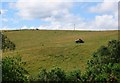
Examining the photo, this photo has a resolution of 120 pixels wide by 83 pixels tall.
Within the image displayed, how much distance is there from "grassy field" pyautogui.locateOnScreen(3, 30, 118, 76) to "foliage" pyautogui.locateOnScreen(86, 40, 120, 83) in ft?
28.6

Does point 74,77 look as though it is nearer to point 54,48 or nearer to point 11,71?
point 11,71

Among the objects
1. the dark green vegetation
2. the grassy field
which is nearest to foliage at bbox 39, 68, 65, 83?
the dark green vegetation

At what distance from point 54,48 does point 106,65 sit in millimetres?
30028

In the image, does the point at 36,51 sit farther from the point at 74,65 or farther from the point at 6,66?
the point at 6,66

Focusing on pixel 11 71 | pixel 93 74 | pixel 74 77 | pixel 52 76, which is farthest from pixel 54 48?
pixel 11 71

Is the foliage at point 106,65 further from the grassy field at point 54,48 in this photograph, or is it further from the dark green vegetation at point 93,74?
the grassy field at point 54,48

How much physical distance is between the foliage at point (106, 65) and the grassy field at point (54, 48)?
870 centimetres

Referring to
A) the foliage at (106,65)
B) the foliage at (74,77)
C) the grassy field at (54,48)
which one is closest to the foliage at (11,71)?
the foliage at (74,77)

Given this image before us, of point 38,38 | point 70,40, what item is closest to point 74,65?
point 70,40

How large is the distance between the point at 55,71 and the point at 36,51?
99.0 ft

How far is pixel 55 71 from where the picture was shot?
39.8 m

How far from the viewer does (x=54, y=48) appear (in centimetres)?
7069

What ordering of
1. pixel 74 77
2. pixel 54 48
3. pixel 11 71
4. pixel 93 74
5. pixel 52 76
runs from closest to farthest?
pixel 11 71
pixel 52 76
pixel 74 77
pixel 93 74
pixel 54 48

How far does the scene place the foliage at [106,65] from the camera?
→ 40312 mm
